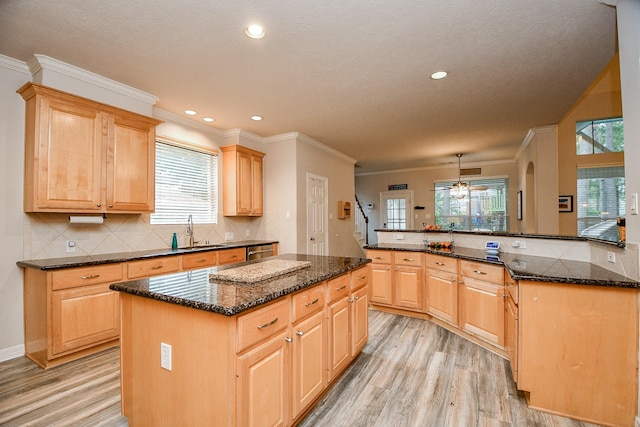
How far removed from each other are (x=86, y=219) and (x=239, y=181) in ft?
7.15

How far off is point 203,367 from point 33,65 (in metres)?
3.38

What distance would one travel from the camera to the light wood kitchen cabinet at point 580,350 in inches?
72.1

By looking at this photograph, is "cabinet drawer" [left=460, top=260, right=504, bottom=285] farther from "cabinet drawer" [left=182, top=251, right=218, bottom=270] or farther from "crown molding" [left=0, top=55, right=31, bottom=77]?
"crown molding" [left=0, top=55, right=31, bottom=77]

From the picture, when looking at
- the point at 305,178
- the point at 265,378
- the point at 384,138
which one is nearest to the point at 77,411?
the point at 265,378

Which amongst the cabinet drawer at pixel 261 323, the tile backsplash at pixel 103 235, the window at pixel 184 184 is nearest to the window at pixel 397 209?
the tile backsplash at pixel 103 235

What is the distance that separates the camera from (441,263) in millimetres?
3486

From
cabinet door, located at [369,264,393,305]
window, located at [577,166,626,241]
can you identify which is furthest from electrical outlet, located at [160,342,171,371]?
window, located at [577,166,626,241]

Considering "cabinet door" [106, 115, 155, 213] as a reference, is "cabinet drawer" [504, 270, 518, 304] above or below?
below

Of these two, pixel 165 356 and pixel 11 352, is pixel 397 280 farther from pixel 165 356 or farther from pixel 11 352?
pixel 11 352

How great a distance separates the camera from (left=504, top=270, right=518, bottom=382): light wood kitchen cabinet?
84.5 inches

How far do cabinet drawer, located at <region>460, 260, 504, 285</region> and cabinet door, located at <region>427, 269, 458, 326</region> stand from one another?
193 mm

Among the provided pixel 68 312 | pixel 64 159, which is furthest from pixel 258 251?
pixel 64 159

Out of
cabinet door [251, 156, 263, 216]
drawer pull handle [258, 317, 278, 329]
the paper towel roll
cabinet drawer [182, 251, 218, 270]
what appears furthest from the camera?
cabinet door [251, 156, 263, 216]

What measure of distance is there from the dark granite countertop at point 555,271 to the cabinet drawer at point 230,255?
295 centimetres
